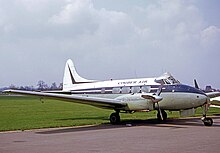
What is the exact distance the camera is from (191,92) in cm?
2186

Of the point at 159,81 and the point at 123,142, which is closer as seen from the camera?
the point at 123,142

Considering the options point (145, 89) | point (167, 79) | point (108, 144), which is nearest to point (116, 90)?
point (145, 89)

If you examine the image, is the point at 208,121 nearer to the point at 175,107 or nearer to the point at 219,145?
the point at 175,107

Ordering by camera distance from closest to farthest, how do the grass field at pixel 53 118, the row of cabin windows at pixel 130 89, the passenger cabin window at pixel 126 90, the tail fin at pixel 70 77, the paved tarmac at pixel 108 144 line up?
the paved tarmac at pixel 108 144
the grass field at pixel 53 118
the row of cabin windows at pixel 130 89
the passenger cabin window at pixel 126 90
the tail fin at pixel 70 77

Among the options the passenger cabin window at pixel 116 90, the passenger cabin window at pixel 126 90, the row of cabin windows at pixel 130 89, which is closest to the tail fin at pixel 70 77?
the passenger cabin window at pixel 116 90

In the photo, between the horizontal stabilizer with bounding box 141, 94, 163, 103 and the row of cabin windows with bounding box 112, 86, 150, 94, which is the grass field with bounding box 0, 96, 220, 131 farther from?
the horizontal stabilizer with bounding box 141, 94, 163, 103

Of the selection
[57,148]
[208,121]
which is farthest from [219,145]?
[208,121]

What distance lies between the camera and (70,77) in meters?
33.1

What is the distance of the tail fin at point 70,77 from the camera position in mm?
32344

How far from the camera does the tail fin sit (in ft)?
106

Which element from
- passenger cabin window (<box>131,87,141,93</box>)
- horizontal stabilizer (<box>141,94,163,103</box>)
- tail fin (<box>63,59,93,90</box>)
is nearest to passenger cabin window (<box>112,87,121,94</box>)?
passenger cabin window (<box>131,87,141,93</box>)

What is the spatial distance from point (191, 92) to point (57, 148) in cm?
1084

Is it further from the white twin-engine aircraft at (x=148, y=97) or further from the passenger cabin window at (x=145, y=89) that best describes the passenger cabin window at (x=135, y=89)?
the passenger cabin window at (x=145, y=89)

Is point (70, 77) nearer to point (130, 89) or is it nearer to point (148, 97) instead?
point (130, 89)
